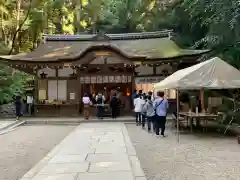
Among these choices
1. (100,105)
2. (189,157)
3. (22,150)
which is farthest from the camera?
(100,105)

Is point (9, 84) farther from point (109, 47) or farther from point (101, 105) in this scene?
point (109, 47)

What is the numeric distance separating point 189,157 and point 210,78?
3913 millimetres

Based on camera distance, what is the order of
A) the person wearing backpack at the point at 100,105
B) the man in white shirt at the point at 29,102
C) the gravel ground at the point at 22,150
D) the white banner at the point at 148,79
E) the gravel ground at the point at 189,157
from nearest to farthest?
the gravel ground at the point at 189,157
the gravel ground at the point at 22,150
the person wearing backpack at the point at 100,105
the man in white shirt at the point at 29,102
the white banner at the point at 148,79

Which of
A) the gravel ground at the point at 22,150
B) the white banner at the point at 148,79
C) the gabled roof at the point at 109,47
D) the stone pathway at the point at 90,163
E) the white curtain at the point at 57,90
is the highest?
the gabled roof at the point at 109,47

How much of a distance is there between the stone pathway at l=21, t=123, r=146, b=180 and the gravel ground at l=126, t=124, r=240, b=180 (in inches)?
15.8

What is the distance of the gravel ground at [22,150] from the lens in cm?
730

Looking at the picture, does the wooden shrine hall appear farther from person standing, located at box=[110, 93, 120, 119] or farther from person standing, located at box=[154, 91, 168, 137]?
person standing, located at box=[154, 91, 168, 137]

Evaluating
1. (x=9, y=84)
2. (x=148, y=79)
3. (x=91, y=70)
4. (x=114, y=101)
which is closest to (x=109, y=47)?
(x=91, y=70)

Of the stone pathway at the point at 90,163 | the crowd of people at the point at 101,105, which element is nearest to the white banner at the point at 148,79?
the crowd of people at the point at 101,105

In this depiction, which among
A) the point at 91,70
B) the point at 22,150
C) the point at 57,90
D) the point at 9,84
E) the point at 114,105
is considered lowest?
the point at 22,150

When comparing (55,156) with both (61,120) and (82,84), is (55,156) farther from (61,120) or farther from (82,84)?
(82,84)

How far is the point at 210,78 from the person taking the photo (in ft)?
37.3

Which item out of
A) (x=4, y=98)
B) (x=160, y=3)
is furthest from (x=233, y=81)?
(x=160, y=3)

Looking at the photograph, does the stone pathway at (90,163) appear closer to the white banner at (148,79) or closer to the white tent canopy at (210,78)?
the white tent canopy at (210,78)
